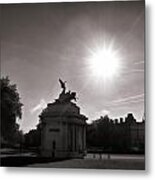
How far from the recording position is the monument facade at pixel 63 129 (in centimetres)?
203

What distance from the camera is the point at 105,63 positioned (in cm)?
204

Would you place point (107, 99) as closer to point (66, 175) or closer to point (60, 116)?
point (60, 116)

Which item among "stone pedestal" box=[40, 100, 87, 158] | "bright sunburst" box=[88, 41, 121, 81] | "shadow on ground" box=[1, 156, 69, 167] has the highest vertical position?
"bright sunburst" box=[88, 41, 121, 81]

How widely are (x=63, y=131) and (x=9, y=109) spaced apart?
0.26 m

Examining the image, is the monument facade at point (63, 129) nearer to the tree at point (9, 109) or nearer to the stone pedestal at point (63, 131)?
the stone pedestal at point (63, 131)

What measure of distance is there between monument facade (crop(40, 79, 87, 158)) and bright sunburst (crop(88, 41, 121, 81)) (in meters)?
0.14

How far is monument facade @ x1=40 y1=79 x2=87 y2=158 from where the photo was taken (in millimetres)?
2029

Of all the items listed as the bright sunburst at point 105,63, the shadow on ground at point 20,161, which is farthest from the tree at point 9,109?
the bright sunburst at point 105,63

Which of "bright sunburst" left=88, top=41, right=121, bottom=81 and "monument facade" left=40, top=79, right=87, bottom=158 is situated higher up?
"bright sunburst" left=88, top=41, right=121, bottom=81

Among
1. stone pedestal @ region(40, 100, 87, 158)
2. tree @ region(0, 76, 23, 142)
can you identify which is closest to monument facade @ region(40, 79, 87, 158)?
stone pedestal @ region(40, 100, 87, 158)

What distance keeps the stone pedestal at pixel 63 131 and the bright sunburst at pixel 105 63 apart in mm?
180

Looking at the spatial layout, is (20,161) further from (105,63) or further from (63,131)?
(105,63)

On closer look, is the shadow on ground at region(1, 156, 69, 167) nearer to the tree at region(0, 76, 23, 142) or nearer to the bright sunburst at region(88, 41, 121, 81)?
Answer: the tree at region(0, 76, 23, 142)

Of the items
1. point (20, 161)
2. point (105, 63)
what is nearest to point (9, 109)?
point (20, 161)
